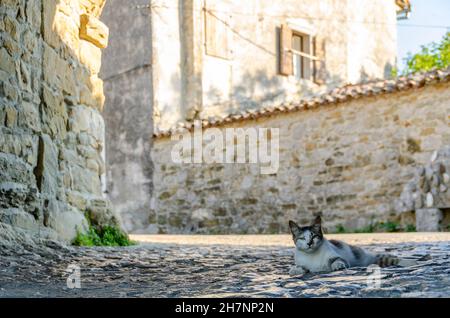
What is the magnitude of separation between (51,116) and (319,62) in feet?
37.3

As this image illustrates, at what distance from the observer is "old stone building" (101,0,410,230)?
1302 cm

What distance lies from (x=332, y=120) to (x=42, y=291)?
26.6ft

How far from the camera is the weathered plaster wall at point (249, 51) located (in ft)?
43.3

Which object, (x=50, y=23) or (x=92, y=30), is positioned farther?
(x=92, y=30)

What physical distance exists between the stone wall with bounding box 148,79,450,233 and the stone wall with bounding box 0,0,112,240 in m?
5.36

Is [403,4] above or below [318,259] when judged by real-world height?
above

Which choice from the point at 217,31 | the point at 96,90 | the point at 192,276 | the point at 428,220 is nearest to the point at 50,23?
the point at 96,90

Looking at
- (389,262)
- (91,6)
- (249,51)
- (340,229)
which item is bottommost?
(340,229)

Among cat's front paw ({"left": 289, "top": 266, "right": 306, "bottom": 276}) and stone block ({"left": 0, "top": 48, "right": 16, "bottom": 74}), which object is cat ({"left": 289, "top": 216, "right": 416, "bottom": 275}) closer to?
cat's front paw ({"left": 289, "top": 266, "right": 306, "bottom": 276})

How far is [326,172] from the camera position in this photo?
10.8 meters

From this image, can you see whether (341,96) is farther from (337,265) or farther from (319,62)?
(337,265)

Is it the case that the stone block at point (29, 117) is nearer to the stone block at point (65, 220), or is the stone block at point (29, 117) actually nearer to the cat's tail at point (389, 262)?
the stone block at point (65, 220)

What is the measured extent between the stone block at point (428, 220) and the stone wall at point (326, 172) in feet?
1.32

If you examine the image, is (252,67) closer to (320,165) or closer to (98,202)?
(320,165)
